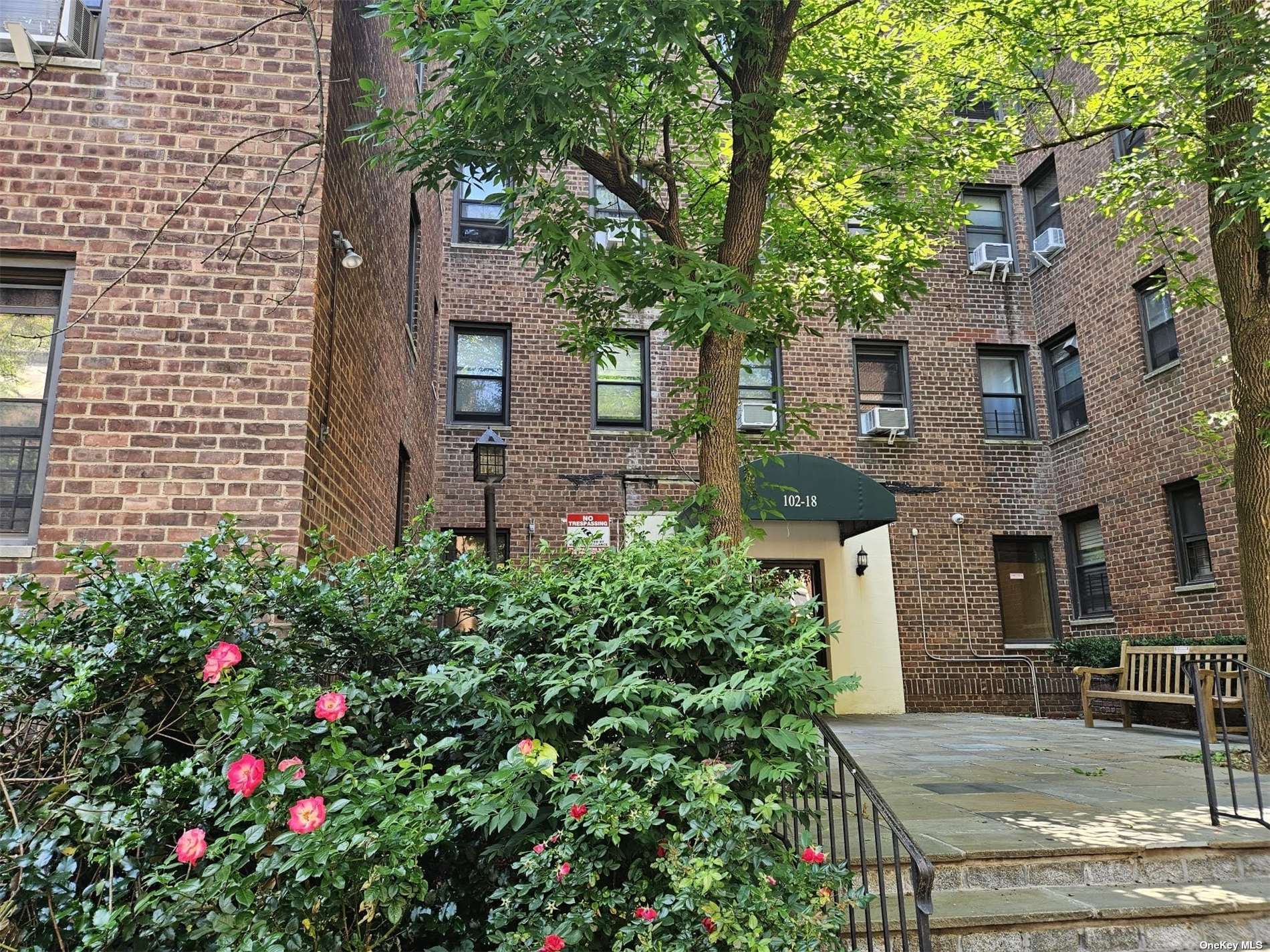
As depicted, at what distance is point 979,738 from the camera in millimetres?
9906

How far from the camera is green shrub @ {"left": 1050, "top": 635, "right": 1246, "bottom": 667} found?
11234mm

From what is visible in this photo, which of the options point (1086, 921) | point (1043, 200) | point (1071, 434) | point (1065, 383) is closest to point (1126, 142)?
point (1043, 200)

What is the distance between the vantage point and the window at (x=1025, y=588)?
14156 mm

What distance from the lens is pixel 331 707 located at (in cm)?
300

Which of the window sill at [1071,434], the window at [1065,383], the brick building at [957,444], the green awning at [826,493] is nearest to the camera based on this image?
the green awning at [826,493]

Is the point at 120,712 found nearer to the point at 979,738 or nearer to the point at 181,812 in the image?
the point at 181,812

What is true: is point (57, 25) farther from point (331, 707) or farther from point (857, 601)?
point (857, 601)

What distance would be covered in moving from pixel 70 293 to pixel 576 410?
8527 millimetres

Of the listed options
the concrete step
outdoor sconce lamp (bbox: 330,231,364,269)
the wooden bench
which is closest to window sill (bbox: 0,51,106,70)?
outdoor sconce lamp (bbox: 330,231,364,269)

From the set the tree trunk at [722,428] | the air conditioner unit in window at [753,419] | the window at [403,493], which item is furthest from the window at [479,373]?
the tree trunk at [722,428]

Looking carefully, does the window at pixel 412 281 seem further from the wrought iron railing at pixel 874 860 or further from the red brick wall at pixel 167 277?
the wrought iron railing at pixel 874 860

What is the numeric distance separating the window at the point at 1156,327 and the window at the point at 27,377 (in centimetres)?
1297

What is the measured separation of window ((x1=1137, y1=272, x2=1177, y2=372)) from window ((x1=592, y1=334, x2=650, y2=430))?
294 inches

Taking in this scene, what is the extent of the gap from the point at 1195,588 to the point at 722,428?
9.08m
